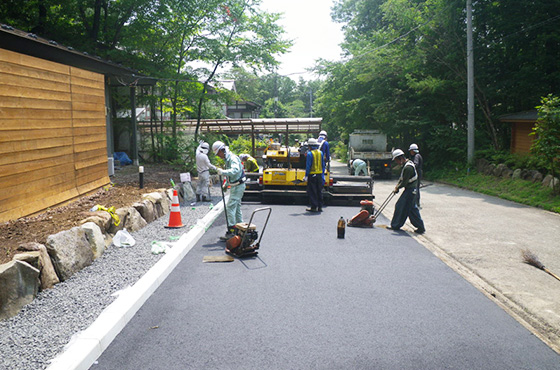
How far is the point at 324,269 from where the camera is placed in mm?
7352

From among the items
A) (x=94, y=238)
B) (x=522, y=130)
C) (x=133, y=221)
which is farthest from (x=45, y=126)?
(x=522, y=130)

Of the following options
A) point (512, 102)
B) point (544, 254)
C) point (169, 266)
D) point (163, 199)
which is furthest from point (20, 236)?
point (512, 102)

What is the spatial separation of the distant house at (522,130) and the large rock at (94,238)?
17994mm

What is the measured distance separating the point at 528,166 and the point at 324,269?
14.9 meters

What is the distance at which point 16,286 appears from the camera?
5.15m

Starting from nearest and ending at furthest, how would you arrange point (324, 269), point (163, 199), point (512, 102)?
point (324, 269) < point (163, 199) < point (512, 102)

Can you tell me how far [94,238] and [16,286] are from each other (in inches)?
82.4

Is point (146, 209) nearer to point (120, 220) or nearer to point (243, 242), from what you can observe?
point (120, 220)

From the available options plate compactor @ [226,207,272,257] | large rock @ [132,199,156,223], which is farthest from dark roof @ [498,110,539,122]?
large rock @ [132,199,156,223]

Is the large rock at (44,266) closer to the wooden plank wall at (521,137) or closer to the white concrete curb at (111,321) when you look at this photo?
the white concrete curb at (111,321)

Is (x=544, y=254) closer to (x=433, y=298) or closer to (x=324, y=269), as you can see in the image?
(x=433, y=298)

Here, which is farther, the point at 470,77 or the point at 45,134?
the point at 470,77

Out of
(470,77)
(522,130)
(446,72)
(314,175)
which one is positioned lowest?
(314,175)

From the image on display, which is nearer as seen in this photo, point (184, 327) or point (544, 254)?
point (184, 327)
